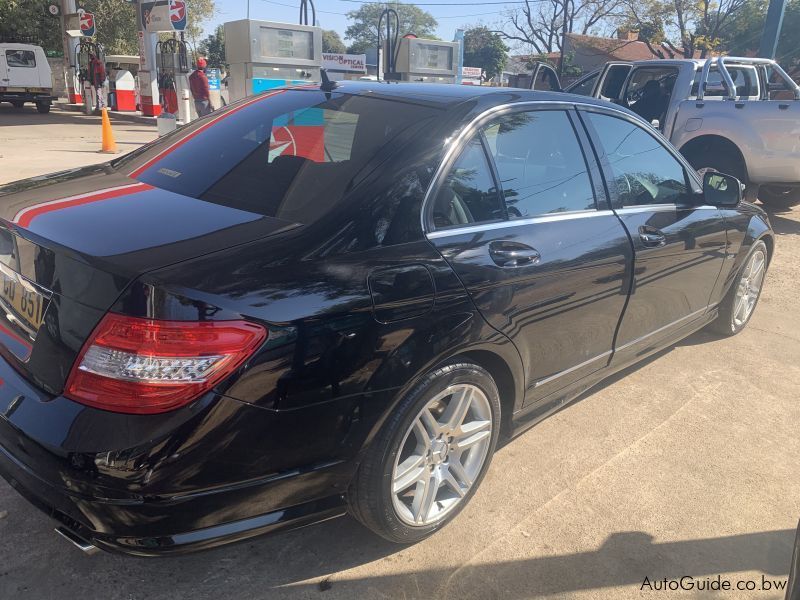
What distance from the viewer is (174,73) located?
1568 cm

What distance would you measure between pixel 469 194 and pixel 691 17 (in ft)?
132

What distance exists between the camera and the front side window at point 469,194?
243 cm

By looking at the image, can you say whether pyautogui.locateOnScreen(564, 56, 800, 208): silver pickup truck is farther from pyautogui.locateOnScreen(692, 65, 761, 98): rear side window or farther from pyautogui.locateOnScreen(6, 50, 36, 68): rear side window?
pyautogui.locateOnScreen(6, 50, 36, 68): rear side window

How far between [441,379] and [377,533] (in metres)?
0.61

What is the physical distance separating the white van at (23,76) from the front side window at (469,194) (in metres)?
23.5

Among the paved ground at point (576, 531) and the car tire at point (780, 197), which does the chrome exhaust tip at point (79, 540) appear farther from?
the car tire at point (780, 197)

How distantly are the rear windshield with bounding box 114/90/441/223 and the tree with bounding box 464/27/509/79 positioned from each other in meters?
61.4

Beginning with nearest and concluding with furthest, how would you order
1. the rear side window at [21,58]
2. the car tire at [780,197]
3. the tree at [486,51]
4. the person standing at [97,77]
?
the car tire at [780,197]
the person standing at [97,77]
the rear side window at [21,58]
the tree at [486,51]

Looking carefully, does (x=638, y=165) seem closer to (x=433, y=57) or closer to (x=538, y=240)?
(x=538, y=240)

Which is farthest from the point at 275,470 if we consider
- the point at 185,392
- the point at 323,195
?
the point at 323,195

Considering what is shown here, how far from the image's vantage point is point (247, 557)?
241cm

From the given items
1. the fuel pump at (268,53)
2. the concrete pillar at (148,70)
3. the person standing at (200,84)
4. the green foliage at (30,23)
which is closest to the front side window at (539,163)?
the fuel pump at (268,53)

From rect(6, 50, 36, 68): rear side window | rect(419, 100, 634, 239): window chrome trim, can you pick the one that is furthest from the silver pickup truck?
rect(6, 50, 36, 68): rear side window

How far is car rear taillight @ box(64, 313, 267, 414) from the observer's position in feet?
5.90
